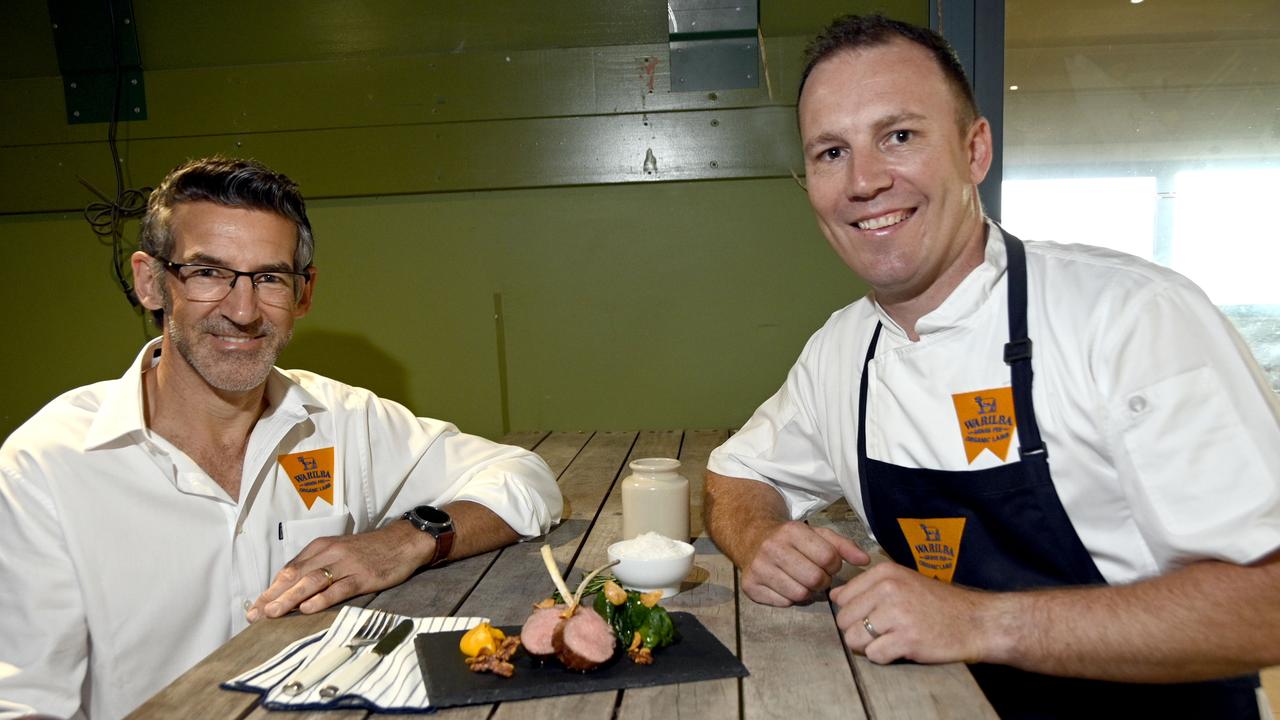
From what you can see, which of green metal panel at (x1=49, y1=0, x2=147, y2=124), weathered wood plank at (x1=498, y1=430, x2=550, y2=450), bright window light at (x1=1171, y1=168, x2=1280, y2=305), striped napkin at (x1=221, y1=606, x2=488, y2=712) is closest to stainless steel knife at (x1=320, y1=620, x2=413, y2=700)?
striped napkin at (x1=221, y1=606, x2=488, y2=712)

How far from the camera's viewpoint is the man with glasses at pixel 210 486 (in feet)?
5.42

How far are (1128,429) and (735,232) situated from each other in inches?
101

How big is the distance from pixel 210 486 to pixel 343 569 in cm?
38

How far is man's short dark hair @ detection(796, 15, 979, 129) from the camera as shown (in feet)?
5.62

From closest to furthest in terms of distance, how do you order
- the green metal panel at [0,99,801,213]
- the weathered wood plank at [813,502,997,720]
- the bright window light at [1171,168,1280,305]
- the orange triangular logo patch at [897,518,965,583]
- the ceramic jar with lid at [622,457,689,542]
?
1. the weathered wood plank at [813,502,997,720]
2. the orange triangular logo patch at [897,518,965,583]
3. the ceramic jar with lid at [622,457,689,542]
4. the bright window light at [1171,168,1280,305]
5. the green metal panel at [0,99,801,213]

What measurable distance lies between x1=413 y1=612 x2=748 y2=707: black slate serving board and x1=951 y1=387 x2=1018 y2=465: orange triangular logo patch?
0.56 m

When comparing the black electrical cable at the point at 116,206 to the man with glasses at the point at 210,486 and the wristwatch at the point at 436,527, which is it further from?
the wristwatch at the point at 436,527

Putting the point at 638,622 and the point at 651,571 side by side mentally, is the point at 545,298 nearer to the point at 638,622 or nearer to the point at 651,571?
the point at 651,571

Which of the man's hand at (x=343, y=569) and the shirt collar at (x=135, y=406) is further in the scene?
the shirt collar at (x=135, y=406)

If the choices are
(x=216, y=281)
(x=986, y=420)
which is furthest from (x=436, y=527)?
(x=986, y=420)

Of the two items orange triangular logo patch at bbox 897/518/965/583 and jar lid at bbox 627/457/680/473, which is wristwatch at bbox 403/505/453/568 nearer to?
jar lid at bbox 627/457/680/473

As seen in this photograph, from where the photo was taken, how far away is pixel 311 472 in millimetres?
2053

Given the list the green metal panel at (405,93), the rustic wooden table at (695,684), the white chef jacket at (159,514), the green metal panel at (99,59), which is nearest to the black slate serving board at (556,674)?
the rustic wooden table at (695,684)

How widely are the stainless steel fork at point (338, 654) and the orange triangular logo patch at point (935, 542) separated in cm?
90
